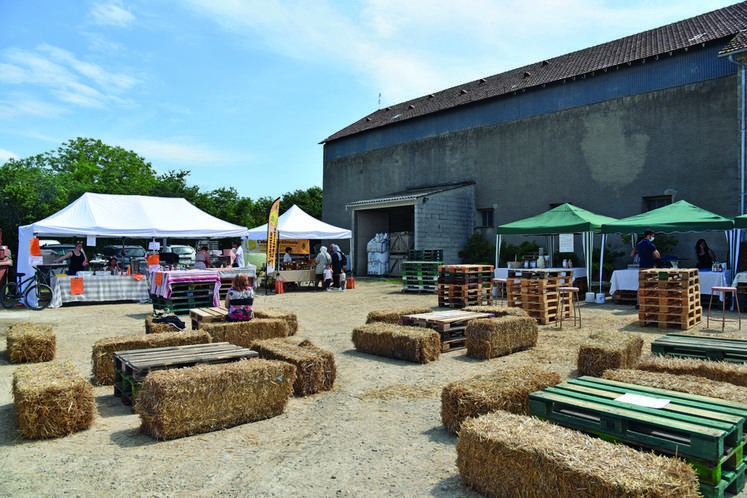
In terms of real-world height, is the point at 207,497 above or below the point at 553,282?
below

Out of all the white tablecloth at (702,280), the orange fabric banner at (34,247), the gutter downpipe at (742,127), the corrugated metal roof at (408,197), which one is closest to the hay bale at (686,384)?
the white tablecloth at (702,280)

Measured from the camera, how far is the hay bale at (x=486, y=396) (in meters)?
4.22

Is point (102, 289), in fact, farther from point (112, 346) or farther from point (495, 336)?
point (495, 336)

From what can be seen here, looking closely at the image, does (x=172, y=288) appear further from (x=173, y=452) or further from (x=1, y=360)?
(x=173, y=452)

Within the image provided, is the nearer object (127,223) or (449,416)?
(449,416)

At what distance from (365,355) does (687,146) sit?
1550 cm

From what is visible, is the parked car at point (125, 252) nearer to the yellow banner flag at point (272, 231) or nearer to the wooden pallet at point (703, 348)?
the yellow banner flag at point (272, 231)

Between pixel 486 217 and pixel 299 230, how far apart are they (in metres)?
9.77

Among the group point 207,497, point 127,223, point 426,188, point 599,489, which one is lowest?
point 207,497

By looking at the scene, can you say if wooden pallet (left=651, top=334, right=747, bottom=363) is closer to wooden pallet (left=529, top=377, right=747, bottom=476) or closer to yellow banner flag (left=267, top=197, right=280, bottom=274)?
wooden pallet (left=529, top=377, right=747, bottom=476)

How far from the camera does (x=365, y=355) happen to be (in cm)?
767

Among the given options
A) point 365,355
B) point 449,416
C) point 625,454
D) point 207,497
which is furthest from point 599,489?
point 365,355

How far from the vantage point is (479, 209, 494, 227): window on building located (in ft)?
77.2

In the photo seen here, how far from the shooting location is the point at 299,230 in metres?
19.5
